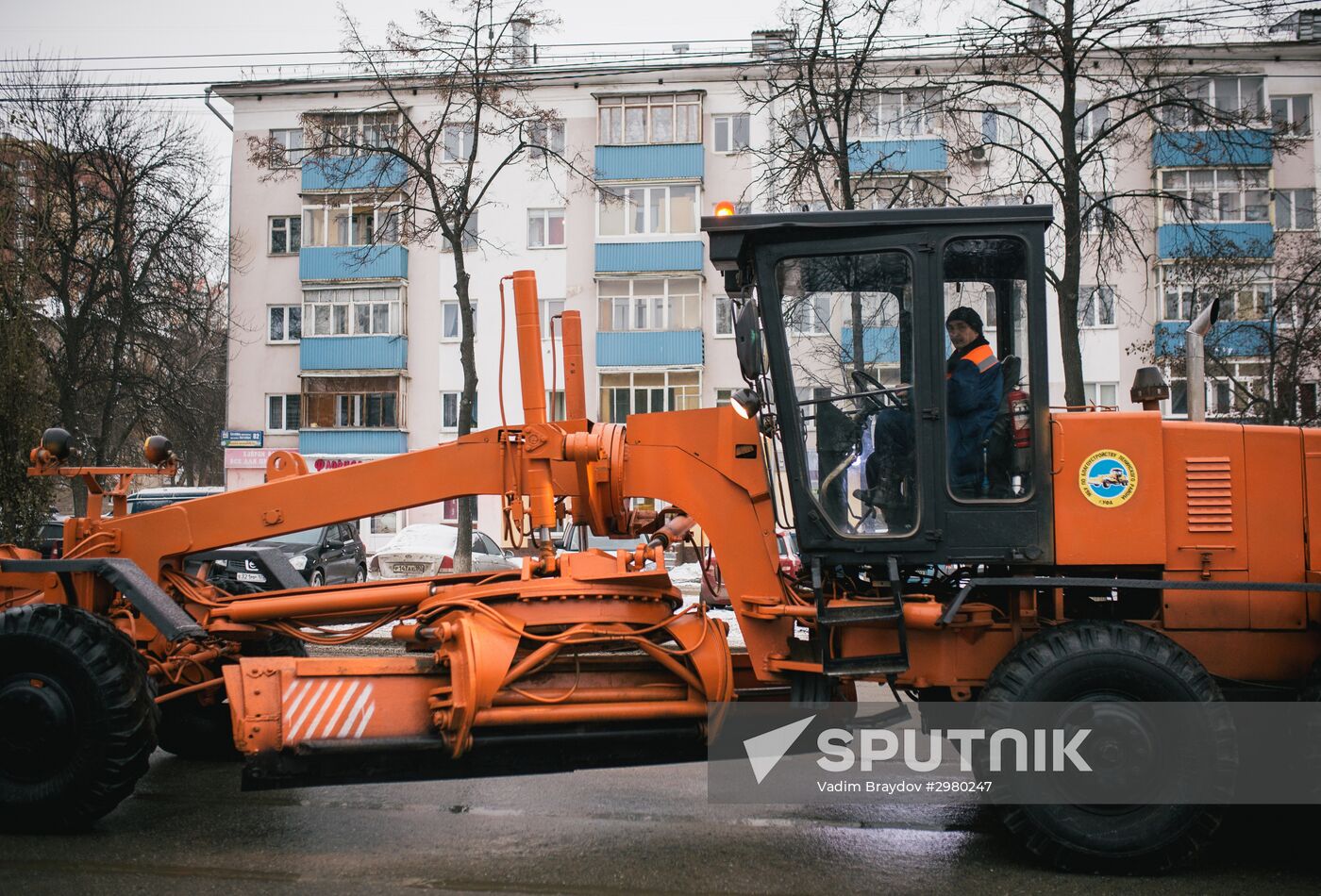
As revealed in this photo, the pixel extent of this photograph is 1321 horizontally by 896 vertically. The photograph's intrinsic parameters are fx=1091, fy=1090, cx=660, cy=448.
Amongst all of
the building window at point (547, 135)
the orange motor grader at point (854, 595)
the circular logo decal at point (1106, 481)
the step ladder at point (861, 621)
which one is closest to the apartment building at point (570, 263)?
the building window at point (547, 135)

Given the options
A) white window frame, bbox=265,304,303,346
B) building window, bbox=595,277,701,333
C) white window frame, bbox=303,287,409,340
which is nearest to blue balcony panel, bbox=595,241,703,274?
building window, bbox=595,277,701,333

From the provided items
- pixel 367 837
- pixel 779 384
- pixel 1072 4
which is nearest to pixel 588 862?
Answer: pixel 367 837

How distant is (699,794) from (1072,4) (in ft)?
47.4

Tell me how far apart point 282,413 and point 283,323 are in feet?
10.3

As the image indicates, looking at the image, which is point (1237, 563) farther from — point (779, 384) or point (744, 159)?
point (744, 159)

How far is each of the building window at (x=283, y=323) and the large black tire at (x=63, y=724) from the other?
33.6 meters

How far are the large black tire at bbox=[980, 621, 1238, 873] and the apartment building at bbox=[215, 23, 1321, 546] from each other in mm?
26254

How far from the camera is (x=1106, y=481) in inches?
207

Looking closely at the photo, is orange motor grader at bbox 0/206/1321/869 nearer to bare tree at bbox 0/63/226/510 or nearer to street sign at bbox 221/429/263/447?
bare tree at bbox 0/63/226/510

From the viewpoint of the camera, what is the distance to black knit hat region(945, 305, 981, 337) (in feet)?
17.4

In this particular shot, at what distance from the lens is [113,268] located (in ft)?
85.8

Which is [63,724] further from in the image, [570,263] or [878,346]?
[570,263]

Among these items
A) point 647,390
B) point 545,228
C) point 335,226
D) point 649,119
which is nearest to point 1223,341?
point 647,390

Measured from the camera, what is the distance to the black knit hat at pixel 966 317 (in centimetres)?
531
